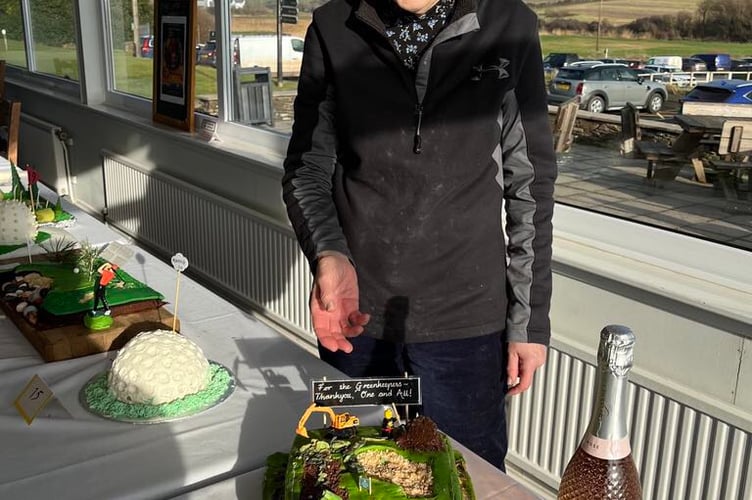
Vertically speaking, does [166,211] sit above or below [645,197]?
below

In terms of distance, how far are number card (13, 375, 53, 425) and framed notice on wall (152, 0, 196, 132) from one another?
2599mm

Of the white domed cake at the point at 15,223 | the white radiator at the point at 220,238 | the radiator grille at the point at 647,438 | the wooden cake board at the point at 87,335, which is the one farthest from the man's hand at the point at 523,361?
the white radiator at the point at 220,238

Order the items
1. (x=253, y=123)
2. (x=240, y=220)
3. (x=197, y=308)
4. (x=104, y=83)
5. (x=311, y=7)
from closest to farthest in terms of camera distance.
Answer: (x=197, y=308), (x=311, y=7), (x=240, y=220), (x=253, y=123), (x=104, y=83)

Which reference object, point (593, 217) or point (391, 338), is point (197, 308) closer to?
point (391, 338)

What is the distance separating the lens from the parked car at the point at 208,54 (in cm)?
360

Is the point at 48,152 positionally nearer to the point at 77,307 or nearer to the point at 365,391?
the point at 77,307

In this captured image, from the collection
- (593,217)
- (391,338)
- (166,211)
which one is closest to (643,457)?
(593,217)

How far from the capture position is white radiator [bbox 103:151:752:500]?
1.68 m

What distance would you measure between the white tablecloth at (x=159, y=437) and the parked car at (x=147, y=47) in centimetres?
305

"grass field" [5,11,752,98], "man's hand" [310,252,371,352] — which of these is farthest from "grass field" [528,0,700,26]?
"man's hand" [310,252,371,352]

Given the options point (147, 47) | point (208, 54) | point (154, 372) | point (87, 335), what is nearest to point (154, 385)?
point (154, 372)

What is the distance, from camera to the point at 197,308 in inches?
68.3

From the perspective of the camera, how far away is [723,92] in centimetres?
172

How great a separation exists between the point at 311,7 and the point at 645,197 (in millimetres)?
1632
